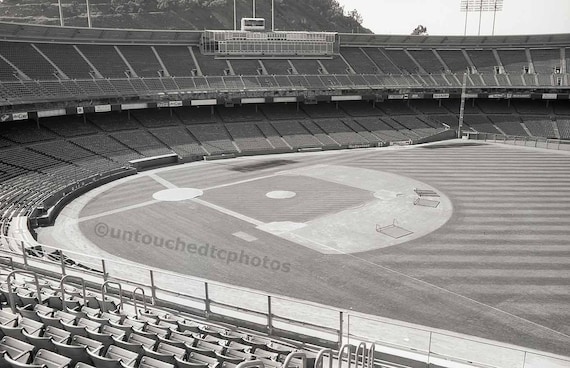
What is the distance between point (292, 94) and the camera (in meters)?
57.9

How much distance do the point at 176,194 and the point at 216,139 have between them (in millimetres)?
19033

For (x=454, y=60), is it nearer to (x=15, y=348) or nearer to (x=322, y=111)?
(x=322, y=111)

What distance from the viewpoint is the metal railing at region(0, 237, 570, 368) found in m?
8.36

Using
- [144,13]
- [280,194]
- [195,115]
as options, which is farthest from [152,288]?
[144,13]

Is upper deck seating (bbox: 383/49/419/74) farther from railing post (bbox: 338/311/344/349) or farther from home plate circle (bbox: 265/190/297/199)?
railing post (bbox: 338/311/344/349)

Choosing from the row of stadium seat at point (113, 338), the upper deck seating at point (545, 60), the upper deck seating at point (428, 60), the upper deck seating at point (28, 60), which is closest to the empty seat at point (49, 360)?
the row of stadium seat at point (113, 338)

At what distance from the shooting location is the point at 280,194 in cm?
3344

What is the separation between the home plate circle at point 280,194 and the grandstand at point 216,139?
4.71ft

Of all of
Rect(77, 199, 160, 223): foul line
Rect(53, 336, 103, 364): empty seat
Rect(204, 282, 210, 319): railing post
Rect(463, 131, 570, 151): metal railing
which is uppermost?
Rect(53, 336, 103, 364): empty seat

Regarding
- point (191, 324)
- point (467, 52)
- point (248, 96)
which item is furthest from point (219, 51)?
point (191, 324)

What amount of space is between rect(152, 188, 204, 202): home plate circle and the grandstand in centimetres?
105

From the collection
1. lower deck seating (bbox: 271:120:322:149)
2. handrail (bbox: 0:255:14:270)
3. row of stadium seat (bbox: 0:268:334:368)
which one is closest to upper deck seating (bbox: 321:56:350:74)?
lower deck seating (bbox: 271:120:322:149)

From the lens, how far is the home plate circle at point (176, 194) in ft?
106

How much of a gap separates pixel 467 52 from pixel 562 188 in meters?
43.7
